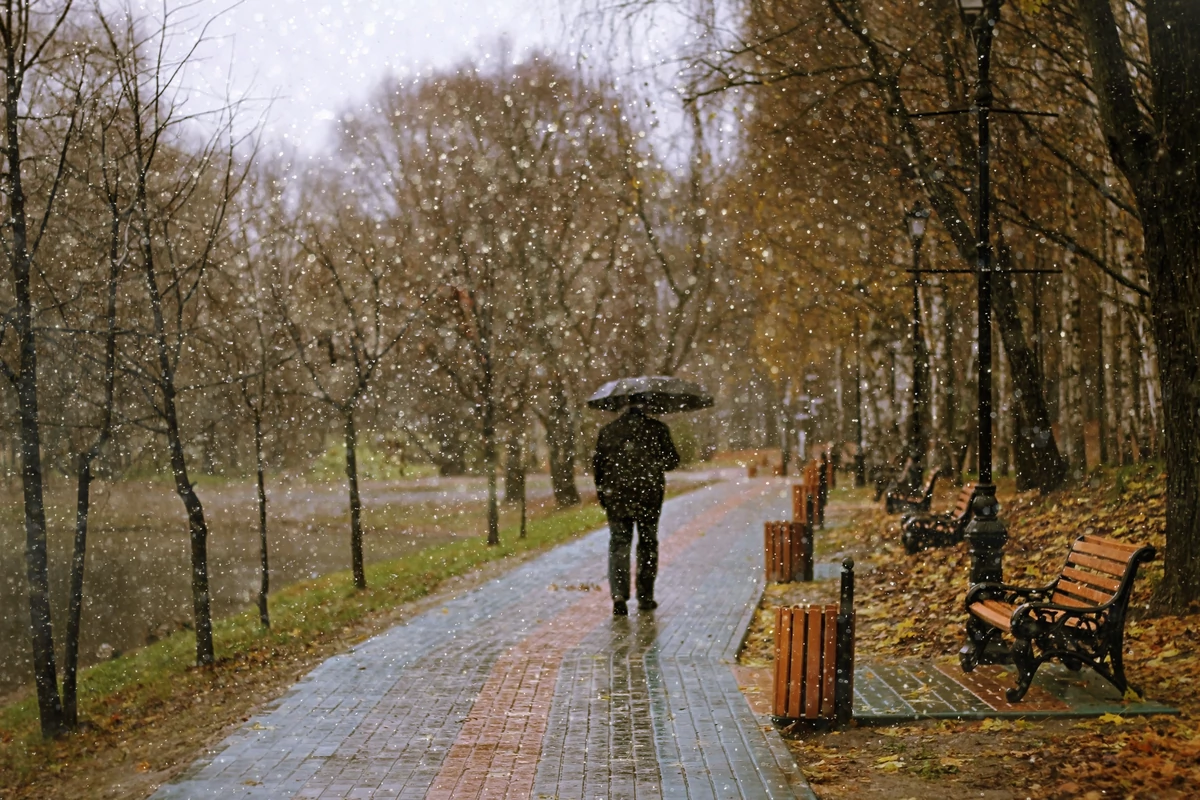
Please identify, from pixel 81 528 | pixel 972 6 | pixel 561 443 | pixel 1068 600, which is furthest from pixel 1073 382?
pixel 561 443

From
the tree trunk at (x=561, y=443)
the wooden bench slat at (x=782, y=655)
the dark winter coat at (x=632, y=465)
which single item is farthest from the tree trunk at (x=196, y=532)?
the tree trunk at (x=561, y=443)

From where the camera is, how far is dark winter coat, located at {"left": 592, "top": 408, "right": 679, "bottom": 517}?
39.1 ft

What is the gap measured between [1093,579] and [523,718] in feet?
12.2

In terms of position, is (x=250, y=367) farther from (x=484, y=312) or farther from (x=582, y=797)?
(x=582, y=797)

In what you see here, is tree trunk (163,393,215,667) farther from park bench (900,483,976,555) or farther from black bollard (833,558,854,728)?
park bench (900,483,976,555)

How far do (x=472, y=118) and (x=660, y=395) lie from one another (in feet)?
52.5

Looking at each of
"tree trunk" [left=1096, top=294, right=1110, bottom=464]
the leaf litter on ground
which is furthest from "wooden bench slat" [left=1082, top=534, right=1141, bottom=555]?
"tree trunk" [left=1096, top=294, right=1110, bottom=464]

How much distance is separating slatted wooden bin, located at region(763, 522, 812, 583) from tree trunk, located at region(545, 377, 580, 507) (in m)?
14.1

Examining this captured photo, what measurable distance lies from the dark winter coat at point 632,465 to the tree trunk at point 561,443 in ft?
53.1

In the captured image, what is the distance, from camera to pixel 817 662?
756cm

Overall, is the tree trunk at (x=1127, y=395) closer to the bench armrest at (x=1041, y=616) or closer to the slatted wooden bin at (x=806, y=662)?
the bench armrest at (x=1041, y=616)

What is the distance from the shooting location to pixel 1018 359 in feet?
53.7

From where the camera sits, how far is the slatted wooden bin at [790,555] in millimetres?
14612

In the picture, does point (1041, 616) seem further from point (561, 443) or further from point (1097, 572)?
point (561, 443)
